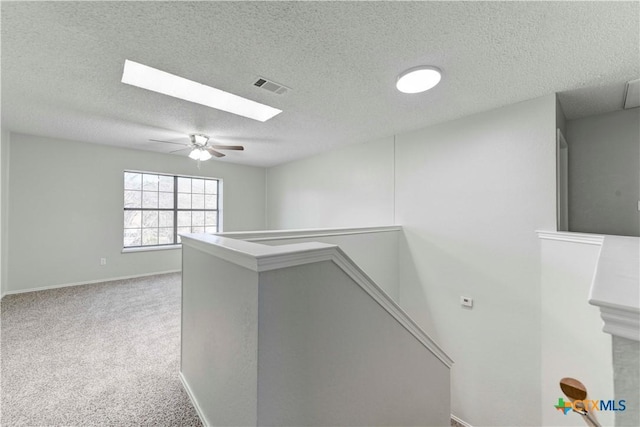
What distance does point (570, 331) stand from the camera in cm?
221

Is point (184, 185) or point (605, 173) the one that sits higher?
point (184, 185)

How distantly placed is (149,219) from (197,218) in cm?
94

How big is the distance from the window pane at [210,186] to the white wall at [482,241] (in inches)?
167

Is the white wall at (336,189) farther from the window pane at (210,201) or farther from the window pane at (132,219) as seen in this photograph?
the window pane at (132,219)

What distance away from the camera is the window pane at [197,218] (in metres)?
5.70

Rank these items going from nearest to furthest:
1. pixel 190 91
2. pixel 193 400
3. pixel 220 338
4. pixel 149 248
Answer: pixel 220 338 → pixel 193 400 → pixel 190 91 → pixel 149 248

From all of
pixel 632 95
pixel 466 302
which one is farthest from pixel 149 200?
pixel 632 95

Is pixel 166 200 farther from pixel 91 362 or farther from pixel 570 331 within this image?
pixel 570 331

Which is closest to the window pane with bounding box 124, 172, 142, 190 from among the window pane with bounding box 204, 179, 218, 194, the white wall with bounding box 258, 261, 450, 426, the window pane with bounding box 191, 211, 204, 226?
the window pane with bounding box 191, 211, 204, 226

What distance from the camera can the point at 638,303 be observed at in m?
0.62

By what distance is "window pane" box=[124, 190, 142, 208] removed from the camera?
15.7 ft

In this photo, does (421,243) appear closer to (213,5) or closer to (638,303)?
(638,303)

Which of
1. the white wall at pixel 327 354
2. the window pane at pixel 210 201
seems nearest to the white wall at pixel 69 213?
the window pane at pixel 210 201

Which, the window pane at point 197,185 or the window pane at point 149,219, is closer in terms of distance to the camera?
the window pane at point 149,219
